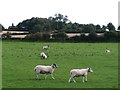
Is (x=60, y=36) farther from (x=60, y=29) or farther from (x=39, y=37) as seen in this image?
(x=60, y=29)

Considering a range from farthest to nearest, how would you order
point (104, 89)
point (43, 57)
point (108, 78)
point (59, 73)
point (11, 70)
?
point (43, 57) < point (11, 70) < point (59, 73) < point (108, 78) < point (104, 89)

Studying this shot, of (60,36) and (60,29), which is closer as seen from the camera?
(60,36)

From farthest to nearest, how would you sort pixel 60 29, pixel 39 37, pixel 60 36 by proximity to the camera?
pixel 60 29, pixel 60 36, pixel 39 37

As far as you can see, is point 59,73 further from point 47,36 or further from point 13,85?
point 47,36

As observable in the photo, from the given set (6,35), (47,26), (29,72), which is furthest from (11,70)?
(47,26)

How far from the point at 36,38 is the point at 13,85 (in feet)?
231

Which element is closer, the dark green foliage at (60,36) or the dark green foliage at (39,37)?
the dark green foliage at (39,37)

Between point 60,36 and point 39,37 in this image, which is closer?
point 39,37

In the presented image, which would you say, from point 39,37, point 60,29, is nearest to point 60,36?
point 39,37

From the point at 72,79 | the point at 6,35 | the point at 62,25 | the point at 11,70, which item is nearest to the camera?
the point at 72,79

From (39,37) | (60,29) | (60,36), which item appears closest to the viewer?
(39,37)

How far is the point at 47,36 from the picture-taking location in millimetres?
92312

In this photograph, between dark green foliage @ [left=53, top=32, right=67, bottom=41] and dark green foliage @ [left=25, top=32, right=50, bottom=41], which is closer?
dark green foliage @ [left=25, top=32, right=50, bottom=41]

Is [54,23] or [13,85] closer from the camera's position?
[13,85]
